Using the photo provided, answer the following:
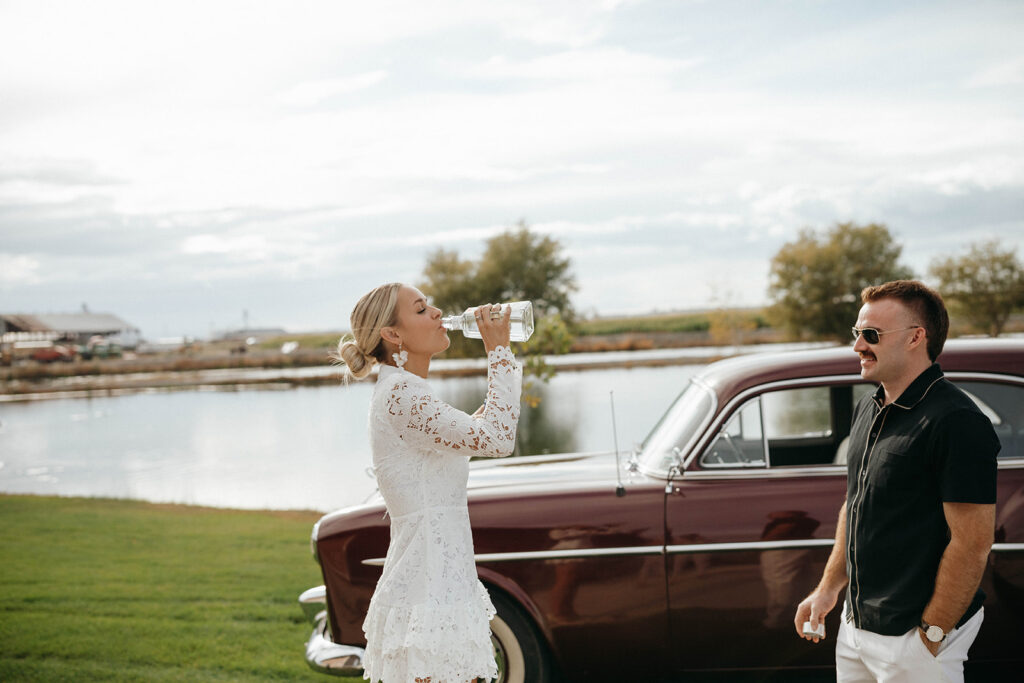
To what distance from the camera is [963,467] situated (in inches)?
98.6

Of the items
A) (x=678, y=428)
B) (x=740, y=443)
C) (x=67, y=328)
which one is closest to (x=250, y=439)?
(x=678, y=428)

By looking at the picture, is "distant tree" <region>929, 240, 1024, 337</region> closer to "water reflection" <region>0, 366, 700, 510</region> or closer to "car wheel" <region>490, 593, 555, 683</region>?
"water reflection" <region>0, 366, 700, 510</region>

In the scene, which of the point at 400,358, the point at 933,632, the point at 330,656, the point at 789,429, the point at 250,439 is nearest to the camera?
the point at 933,632

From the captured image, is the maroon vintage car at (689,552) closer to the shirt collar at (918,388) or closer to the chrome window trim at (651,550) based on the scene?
the chrome window trim at (651,550)

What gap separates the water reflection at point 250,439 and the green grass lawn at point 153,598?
12.4 ft

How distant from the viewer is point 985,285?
1807 inches

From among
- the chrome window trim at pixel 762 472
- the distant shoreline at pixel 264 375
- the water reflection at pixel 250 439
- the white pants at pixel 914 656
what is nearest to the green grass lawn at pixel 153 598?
the chrome window trim at pixel 762 472

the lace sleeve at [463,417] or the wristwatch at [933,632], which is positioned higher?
the lace sleeve at [463,417]

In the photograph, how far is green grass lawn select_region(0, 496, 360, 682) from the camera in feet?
19.9

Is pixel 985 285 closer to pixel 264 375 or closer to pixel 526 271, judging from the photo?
pixel 526 271

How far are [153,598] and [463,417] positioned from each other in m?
6.63

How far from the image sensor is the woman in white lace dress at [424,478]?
275 cm

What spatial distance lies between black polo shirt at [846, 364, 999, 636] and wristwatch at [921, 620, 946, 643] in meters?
0.04

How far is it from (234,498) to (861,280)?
1736 inches
